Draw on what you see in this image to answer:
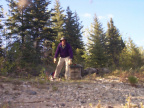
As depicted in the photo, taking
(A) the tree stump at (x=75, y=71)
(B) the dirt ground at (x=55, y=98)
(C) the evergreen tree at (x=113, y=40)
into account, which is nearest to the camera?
(B) the dirt ground at (x=55, y=98)

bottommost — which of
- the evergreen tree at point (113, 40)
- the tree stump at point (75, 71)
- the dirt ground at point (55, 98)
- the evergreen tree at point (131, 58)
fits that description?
the dirt ground at point (55, 98)

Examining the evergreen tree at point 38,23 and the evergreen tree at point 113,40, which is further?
the evergreen tree at point 113,40

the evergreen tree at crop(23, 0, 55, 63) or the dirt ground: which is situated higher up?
the evergreen tree at crop(23, 0, 55, 63)

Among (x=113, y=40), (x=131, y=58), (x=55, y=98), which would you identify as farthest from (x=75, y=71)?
(x=113, y=40)

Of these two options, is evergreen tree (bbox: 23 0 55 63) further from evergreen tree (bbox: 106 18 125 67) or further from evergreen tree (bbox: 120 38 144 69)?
evergreen tree (bbox: 106 18 125 67)

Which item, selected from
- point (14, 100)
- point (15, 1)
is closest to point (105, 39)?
point (15, 1)

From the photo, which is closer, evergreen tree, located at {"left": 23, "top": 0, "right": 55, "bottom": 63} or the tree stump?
the tree stump

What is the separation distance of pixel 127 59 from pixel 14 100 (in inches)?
610

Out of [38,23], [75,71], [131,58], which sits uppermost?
[38,23]

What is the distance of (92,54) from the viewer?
50.6 feet

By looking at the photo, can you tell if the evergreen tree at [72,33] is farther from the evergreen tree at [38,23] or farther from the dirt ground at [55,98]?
the dirt ground at [55,98]

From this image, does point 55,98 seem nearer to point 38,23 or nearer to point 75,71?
point 75,71

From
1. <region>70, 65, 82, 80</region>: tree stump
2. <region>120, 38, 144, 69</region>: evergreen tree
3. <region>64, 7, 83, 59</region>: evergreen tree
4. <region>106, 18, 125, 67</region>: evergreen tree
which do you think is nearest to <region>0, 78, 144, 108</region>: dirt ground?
<region>70, 65, 82, 80</region>: tree stump

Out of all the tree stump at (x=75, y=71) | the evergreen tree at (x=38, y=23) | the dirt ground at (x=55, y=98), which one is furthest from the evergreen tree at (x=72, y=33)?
the dirt ground at (x=55, y=98)
